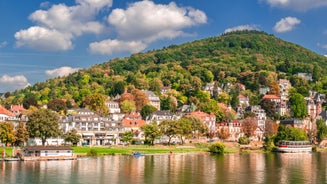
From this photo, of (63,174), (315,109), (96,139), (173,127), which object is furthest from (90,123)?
(315,109)

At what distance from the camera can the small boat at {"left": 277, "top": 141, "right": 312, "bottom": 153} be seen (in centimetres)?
10438

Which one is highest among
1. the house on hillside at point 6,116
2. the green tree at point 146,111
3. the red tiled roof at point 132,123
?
the green tree at point 146,111

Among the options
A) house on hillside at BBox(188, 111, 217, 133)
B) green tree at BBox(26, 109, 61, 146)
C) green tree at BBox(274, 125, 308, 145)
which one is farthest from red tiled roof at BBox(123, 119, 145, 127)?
green tree at BBox(274, 125, 308, 145)

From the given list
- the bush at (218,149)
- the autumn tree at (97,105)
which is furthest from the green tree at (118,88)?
the bush at (218,149)

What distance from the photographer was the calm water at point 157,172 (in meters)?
53.6

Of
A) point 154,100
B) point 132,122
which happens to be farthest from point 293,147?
point 154,100

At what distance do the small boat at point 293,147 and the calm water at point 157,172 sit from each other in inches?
1129

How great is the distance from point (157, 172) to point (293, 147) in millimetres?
54565

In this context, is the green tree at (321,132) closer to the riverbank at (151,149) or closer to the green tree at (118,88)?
the riverbank at (151,149)

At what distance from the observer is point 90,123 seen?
112 meters

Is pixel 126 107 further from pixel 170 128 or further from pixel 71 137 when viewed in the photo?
pixel 71 137

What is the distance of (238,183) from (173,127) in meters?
50.8

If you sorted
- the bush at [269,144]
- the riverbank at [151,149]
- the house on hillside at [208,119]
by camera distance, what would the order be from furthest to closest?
the house on hillside at [208,119]
the bush at [269,144]
the riverbank at [151,149]

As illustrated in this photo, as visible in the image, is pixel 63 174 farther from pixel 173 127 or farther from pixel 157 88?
pixel 157 88
